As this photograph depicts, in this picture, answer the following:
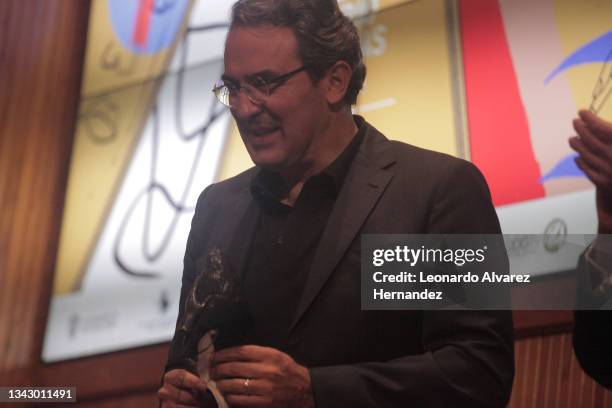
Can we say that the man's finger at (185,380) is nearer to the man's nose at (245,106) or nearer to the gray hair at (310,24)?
the man's nose at (245,106)

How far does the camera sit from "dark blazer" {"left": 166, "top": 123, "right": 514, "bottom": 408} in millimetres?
1686

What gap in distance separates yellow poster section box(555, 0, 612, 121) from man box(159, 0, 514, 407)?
620 mm

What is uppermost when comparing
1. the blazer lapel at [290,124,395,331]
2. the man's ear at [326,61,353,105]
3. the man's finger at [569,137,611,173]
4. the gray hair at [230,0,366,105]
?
the gray hair at [230,0,366,105]

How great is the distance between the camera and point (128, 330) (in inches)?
123

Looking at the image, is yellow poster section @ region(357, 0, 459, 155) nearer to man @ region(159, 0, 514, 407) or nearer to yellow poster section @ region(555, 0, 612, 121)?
yellow poster section @ region(555, 0, 612, 121)

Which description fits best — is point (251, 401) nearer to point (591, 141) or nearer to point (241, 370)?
point (241, 370)

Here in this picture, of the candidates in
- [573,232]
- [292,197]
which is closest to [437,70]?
[573,232]

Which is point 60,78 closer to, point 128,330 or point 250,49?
point 128,330

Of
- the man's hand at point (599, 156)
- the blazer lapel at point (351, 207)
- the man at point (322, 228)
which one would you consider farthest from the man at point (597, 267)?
the blazer lapel at point (351, 207)

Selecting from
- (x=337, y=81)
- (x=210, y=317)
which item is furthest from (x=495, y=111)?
(x=210, y=317)

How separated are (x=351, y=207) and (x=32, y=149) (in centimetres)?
189

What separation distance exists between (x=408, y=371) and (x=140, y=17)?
222 cm

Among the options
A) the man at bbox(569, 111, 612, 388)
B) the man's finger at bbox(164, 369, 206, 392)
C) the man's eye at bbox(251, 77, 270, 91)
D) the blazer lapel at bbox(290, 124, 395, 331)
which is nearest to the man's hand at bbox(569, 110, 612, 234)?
the man at bbox(569, 111, 612, 388)

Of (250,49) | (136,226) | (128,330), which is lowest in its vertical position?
(128,330)
